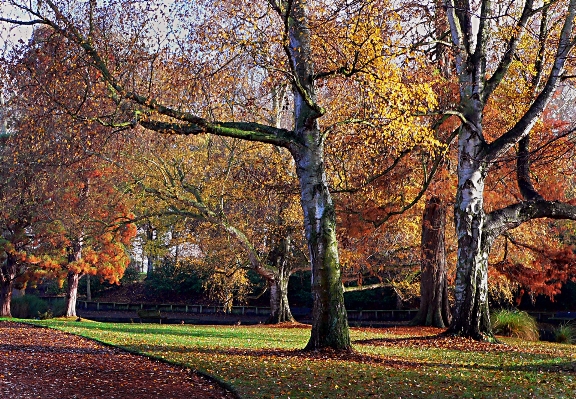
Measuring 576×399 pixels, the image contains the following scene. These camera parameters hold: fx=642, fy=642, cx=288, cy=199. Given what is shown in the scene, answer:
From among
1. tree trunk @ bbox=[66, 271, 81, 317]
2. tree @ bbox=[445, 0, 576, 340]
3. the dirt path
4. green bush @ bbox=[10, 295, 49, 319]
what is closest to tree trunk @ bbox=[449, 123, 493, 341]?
tree @ bbox=[445, 0, 576, 340]

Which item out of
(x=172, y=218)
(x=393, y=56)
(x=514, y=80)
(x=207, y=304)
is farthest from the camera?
(x=207, y=304)

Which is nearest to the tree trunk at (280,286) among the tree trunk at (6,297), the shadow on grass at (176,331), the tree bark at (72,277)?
the shadow on grass at (176,331)

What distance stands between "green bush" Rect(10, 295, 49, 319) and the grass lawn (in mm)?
19949

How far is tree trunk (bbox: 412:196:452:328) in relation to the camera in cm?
2120

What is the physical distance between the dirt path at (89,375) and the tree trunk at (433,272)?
11.8m

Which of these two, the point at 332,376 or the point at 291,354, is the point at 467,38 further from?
the point at 332,376

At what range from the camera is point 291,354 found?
11.4m

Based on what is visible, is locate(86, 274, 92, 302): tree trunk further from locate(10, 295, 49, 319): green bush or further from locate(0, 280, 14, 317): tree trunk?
locate(0, 280, 14, 317): tree trunk

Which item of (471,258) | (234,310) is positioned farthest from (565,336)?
(234,310)

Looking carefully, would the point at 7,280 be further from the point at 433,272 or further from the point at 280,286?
the point at 433,272

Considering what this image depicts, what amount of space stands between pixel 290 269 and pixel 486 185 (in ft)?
32.9

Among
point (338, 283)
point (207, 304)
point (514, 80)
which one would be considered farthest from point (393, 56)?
point (207, 304)

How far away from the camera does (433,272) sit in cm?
2173

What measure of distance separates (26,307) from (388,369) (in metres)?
26.4
